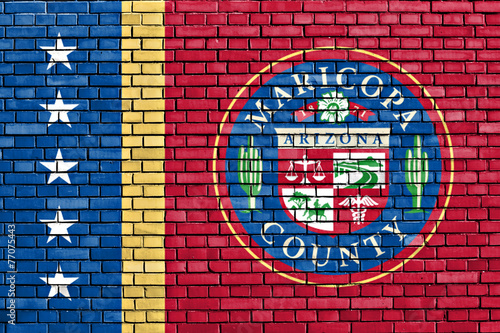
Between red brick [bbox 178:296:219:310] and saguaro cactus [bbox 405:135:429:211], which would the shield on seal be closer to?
saguaro cactus [bbox 405:135:429:211]

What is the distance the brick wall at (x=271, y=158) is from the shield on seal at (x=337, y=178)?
0.16 meters

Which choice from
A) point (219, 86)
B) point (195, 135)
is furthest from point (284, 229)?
point (219, 86)

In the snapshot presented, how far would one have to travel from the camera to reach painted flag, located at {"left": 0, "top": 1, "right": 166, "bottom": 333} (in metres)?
2.73

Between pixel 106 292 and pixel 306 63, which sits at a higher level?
pixel 306 63

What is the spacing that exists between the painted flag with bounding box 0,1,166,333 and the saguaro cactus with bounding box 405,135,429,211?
182 cm

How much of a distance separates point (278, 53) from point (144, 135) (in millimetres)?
1162

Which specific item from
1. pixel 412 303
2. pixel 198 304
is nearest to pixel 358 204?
pixel 412 303

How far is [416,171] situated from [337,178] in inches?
23.0

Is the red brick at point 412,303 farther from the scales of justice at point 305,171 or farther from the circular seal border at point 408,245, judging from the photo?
the scales of justice at point 305,171

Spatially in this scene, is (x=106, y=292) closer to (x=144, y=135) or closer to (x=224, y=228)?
(x=224, y=228)

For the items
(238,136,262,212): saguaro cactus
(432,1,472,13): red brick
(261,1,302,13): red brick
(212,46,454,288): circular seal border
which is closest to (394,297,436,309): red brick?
(212,46,454,288): circular seal border

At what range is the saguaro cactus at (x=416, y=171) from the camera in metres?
2.75

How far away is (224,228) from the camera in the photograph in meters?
2.74

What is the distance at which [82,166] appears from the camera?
2.74 meters
